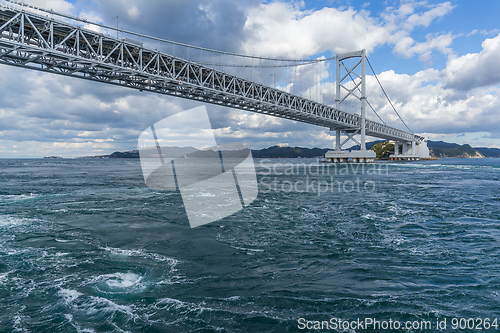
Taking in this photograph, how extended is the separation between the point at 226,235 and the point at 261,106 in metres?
36.0

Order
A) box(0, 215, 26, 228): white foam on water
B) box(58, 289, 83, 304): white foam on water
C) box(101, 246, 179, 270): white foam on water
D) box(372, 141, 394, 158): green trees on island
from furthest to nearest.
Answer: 1. box(372, 141, 394, 158): green trees on island
2. box(0, 215, 26, 228): white foam on water
3. box(101, 246, 179, 270): white foam on water
4. box(58, 289, 83, 304): white foam on water

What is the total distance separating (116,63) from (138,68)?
2118 millimetres

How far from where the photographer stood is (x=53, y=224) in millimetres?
8234

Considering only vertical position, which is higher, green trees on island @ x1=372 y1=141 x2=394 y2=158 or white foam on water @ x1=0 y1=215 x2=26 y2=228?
green trees on island @ x1=372 y1=141 x2=394 y2=158

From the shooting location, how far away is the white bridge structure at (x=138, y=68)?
18.6m

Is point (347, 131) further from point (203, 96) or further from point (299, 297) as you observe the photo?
point (299, 297)

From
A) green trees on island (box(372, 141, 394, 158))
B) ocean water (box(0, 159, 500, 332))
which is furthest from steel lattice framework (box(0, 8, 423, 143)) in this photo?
green trees on island (box(372, 141, 394, 158))

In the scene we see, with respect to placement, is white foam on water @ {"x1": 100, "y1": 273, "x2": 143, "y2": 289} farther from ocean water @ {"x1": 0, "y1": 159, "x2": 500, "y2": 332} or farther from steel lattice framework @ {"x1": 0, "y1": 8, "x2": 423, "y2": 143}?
steel lattice framework @ {"x1": 0, "y1": 8, "x2": 423, "y2": 143}

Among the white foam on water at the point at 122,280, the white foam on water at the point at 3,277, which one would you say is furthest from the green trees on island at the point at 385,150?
the white foam on water at the point at 3,277

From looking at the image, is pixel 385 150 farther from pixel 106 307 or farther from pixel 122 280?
pixel 106 307

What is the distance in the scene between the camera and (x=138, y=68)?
85.1 feet

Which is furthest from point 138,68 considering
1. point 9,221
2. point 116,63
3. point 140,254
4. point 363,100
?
point 363,100

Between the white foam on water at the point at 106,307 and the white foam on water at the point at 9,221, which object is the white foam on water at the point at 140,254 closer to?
the white foam on water at the point at 106,307

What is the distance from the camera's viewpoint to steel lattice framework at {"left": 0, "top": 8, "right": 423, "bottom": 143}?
18.4m
